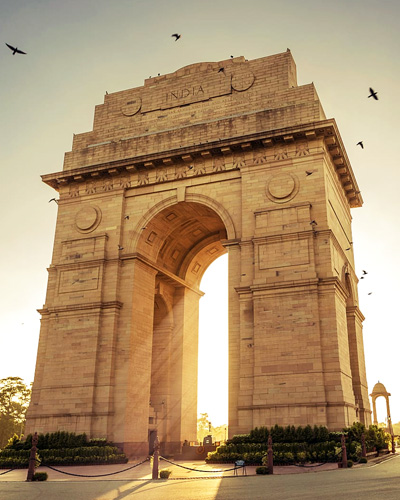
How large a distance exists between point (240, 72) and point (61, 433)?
852 inches

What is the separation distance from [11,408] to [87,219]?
49.2 metres

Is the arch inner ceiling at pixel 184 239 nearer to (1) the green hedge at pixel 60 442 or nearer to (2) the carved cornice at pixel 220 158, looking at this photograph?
(2) the carved cornice at pixel 220 158

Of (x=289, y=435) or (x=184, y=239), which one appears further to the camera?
(x=184, y=239)

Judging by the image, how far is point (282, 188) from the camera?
25328 mm

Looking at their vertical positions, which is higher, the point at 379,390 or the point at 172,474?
the point at 379,390

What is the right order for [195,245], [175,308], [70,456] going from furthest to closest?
[195,245], [175,308], [70,456]

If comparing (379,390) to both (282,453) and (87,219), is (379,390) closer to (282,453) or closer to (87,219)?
(282,453)

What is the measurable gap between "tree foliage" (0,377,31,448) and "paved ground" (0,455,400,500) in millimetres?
54178

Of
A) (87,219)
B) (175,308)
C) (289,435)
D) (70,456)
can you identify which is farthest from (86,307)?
(289,435)

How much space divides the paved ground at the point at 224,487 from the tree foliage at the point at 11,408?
5418cm

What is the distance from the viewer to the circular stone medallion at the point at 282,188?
2519 centimetres

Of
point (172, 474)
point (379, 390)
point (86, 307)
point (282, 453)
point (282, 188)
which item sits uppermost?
point (282, 188)

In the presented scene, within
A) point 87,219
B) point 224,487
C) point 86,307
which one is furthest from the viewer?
point 87,219

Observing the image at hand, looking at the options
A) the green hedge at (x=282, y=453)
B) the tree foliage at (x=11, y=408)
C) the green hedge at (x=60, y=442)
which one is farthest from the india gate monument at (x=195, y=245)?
the tree foliage at (x=11, y=408)
